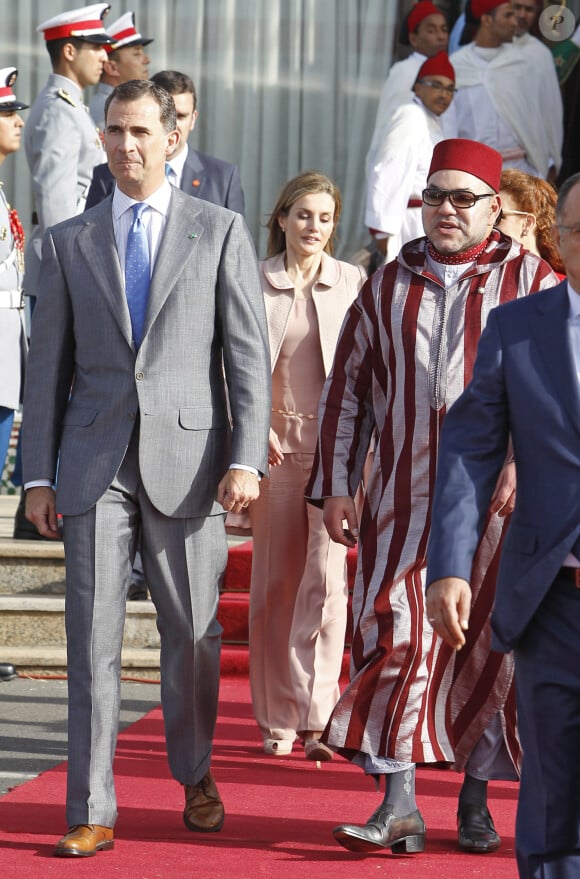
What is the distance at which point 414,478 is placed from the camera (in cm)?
455

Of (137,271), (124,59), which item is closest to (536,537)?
(137,271)

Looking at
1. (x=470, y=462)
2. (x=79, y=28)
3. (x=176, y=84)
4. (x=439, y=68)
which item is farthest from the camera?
(x=439, y=68)

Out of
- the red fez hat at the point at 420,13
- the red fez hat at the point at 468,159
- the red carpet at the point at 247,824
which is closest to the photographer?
the red carpet at the point at 247,824

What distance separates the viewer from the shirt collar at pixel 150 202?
4.61m

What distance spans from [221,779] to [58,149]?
3012 millimetres

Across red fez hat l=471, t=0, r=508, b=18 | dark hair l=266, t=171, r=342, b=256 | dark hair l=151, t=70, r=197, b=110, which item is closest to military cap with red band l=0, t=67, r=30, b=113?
dark hair l=151, t=70, r=197, b=110

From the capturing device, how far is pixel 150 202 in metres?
4.60

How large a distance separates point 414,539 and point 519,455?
1229 millimetres

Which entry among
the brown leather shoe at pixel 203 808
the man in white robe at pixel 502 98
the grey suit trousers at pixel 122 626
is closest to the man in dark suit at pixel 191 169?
the grey suit trousers at pixel 122 626

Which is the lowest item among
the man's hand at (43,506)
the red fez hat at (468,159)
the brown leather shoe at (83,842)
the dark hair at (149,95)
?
the brown leather shoe at (83,842)

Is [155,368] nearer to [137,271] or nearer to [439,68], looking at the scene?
[137,271]

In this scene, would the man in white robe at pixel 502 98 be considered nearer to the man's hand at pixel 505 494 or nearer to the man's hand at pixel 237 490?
the man's hand at pixel 505 494

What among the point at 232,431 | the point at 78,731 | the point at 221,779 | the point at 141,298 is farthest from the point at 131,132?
the point at 221,779

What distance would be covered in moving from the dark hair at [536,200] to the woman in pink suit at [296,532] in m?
0.63
